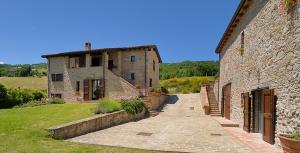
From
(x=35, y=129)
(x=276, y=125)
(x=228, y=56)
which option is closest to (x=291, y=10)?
(x=276, y=125)

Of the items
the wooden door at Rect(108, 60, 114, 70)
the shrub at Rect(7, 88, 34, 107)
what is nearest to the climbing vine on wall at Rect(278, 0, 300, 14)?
the wooden door at Rect(108, 60, 114, 70)

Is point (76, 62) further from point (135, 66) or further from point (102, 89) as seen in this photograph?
point (135, 66)

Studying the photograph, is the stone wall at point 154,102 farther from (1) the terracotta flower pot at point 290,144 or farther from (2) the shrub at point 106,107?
(1) the terracotta flower pot at point 290,144

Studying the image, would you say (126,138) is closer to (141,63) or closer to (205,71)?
(141,63)

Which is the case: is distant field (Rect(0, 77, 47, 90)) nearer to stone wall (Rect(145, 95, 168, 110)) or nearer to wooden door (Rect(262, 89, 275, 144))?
stone wall (Rect(145, 95, 168, 110))

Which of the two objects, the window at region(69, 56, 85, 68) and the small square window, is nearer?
the window at region(69, 56, 85, 68)

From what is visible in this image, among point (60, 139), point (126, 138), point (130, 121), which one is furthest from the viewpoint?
point (130, 121)

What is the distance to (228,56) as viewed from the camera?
1953cm

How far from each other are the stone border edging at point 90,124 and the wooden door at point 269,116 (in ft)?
24.5

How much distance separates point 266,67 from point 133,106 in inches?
381

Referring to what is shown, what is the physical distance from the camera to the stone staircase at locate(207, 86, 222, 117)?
22.2 m

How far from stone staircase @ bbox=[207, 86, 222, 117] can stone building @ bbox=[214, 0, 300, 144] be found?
15.5 ft

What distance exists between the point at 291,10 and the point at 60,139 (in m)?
8.95

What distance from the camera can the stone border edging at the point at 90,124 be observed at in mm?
10723
